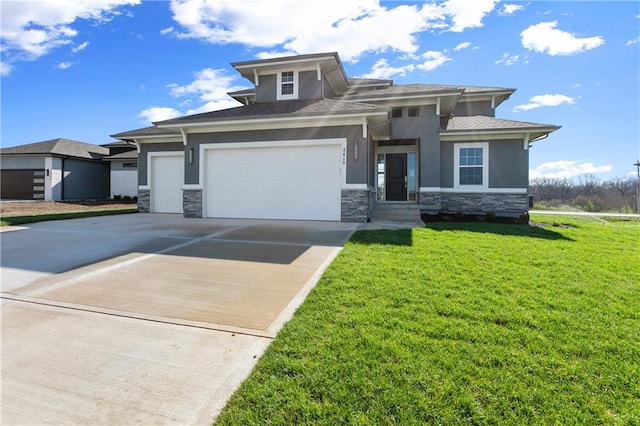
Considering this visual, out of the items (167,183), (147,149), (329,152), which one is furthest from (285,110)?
(147,149)

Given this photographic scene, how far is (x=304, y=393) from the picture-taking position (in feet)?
6.22

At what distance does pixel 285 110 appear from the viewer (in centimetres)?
1039

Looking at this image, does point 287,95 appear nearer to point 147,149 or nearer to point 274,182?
point 274,182

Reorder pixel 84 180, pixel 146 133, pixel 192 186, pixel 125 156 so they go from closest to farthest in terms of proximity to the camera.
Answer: pixel 192 186 < pixel 146 133 < pixel 125 156 < pixel 84 180

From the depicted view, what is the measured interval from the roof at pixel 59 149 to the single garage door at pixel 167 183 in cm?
1093

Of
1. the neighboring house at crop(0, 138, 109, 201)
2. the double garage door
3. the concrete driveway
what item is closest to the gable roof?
the double garage door

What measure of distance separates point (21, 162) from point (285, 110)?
809 inches

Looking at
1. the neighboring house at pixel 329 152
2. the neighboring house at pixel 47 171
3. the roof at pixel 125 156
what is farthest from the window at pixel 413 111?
the neighboring house at pixel 47 171

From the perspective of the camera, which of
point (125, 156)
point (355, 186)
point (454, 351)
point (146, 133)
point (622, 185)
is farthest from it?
point (622, 185)

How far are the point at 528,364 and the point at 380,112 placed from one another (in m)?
7.65

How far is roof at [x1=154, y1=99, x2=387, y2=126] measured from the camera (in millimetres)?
9180

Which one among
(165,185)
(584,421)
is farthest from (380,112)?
(165,185)

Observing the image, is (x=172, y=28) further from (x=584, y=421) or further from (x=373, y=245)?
(x=584, y=421)

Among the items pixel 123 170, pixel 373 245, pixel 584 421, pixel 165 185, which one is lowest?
pixel 584 421
